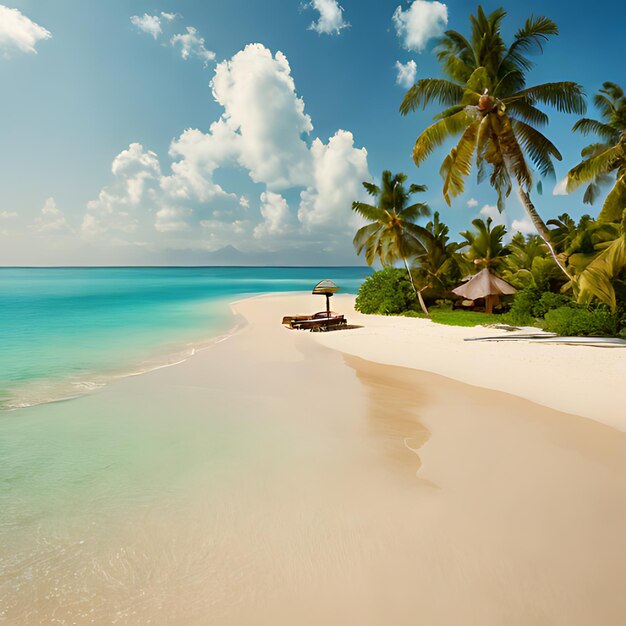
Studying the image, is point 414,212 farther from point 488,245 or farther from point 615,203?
point 615,203

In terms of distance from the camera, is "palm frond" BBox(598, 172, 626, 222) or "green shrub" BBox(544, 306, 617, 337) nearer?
"green shrub" BBox(544, 306, 617, 337)

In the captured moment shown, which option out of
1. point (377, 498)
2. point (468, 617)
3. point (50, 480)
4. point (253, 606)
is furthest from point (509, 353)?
point (50, 480)

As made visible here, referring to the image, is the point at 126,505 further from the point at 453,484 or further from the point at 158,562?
the point at 453,484

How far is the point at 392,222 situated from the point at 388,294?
14.8ft

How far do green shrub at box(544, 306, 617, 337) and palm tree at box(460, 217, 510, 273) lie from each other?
822 centimetres

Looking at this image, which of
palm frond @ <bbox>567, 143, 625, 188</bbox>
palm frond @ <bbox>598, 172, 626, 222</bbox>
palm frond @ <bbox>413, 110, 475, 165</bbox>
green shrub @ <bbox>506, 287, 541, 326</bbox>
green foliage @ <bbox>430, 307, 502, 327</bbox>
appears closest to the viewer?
palm frond @ <bbox>598, 172, 626, 222</bbox>

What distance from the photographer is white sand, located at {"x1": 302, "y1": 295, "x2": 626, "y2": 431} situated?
21.9 ft

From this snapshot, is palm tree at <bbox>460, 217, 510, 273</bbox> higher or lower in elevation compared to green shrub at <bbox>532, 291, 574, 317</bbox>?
higher

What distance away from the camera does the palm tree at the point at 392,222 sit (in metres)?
21.1

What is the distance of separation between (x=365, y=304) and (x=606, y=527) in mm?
20607

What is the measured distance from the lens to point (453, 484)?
4078 mm

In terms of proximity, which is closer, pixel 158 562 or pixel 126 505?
pixel 158 562

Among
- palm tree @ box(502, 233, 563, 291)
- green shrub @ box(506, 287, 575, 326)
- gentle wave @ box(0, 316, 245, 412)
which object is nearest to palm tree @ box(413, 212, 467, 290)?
palm tree @ box(502, 233, 563, 291)

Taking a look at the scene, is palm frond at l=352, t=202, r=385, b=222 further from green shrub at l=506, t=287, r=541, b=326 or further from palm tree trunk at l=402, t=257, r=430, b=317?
green shrub at l=506, t=287, r=541, b=326
